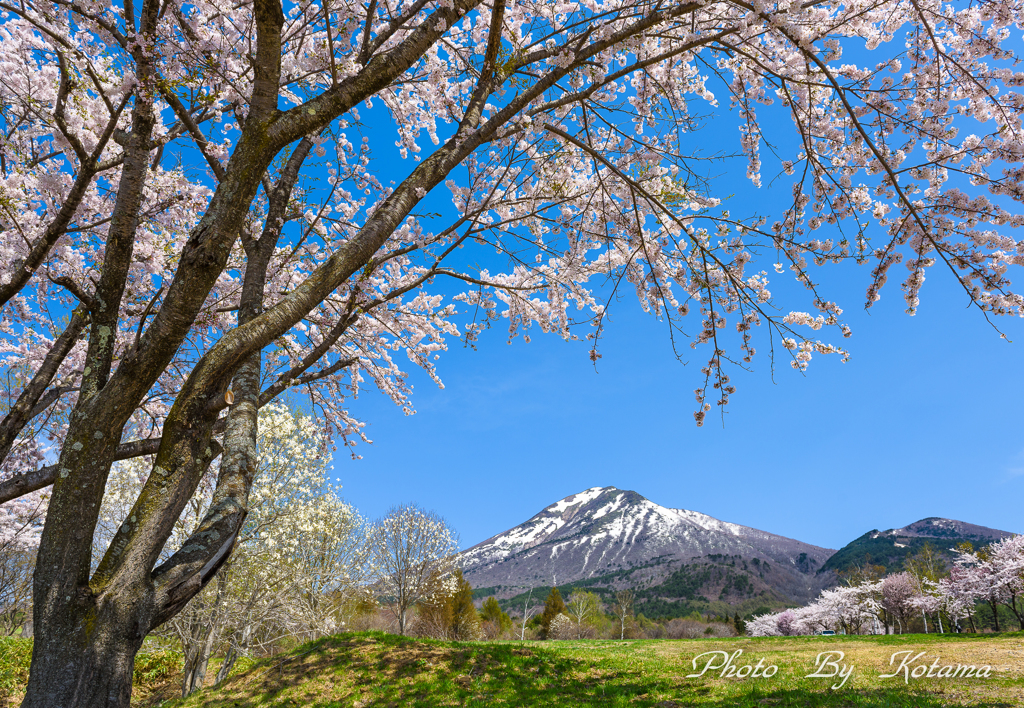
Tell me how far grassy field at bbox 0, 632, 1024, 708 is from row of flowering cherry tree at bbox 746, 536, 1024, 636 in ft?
71.7

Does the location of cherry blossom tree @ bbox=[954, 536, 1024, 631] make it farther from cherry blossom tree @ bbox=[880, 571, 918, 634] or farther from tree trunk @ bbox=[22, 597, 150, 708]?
tree trunk @ bbox=[22, 597, 150, 708]

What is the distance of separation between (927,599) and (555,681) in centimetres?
3298

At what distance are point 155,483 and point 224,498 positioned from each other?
13.7 inches

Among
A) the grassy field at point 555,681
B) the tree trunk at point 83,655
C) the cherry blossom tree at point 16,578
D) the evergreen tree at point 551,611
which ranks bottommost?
the evergreen tree at point 551,611

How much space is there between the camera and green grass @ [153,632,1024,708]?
6.86 meters

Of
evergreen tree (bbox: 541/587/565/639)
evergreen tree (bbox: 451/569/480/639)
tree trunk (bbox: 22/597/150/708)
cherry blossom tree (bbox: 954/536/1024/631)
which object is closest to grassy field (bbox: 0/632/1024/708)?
tree trunk (bbox: 22/597/150/708)

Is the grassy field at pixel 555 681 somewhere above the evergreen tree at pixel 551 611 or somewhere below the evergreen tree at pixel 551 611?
above

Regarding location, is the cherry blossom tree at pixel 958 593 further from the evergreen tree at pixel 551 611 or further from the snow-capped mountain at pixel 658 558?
the snow-capped mountain at pixel 658 558

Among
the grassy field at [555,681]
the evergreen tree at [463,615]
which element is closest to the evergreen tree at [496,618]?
the evergreen tree at [463,615]

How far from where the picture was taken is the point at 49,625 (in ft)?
7.23

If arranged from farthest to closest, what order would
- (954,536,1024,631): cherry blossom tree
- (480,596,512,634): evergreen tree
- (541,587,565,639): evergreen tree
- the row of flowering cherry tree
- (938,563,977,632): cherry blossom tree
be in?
(541,587,565,639): evergreen tree
(480,596,512,634): evergreen tree
(938,563,977,632): cherry blossom tree
the row of flowering cherry tree
(954,536,1024,631): cherry blossom tree

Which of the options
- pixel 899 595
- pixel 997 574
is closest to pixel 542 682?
pixel 997 574

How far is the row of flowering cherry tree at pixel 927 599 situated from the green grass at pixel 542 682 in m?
22.0

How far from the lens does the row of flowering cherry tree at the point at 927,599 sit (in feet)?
85.3
